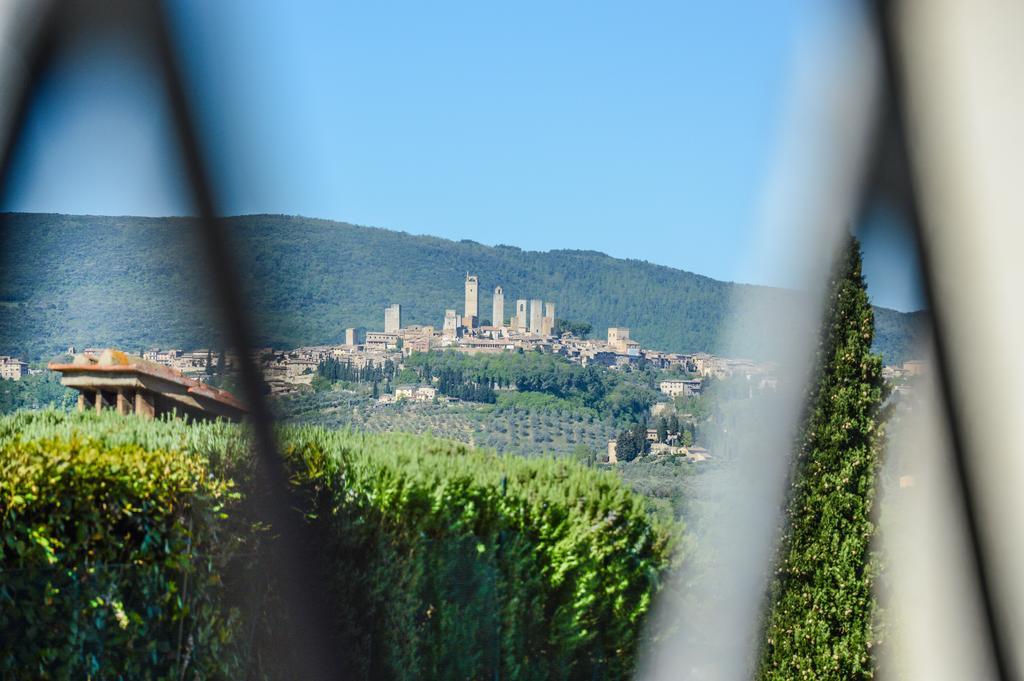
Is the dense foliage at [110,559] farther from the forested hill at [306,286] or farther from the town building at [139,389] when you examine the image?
the forested hill at [306,286]

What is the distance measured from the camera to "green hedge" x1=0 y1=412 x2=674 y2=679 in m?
4.02

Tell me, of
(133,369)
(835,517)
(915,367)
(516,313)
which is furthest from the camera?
(516,313)

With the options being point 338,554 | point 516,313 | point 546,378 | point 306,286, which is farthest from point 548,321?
point 338,554

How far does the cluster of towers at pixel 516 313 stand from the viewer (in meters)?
5.68

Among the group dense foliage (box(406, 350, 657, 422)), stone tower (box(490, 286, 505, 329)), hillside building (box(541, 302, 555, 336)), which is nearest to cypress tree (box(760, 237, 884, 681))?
dense foliage (box(406, 350, 657, 422))

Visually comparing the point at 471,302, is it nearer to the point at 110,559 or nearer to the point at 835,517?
the point at 835,517

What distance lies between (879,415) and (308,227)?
299 cm

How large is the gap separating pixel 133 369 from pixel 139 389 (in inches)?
4.2

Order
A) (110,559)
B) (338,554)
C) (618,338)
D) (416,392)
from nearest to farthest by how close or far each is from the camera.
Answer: (110,559) → (338,554) → (416,392) → (618,338)

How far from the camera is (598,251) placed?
5.91m

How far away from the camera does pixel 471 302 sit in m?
5.69

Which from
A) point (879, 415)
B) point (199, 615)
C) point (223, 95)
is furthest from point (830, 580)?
point (223, 95)

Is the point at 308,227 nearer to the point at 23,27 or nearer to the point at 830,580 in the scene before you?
the point at 23,27

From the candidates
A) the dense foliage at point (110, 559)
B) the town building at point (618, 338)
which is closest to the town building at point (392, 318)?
the town building at point (618, 338)
